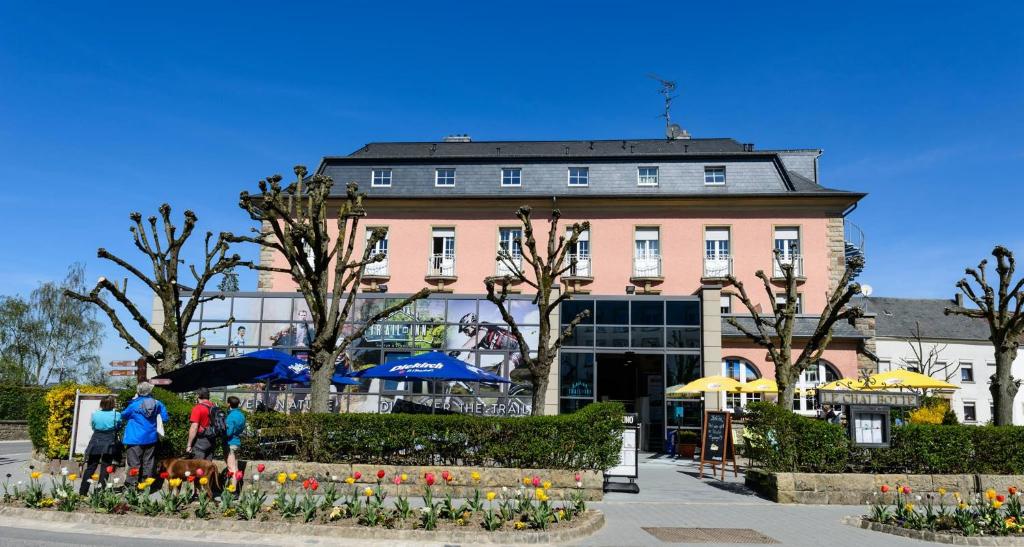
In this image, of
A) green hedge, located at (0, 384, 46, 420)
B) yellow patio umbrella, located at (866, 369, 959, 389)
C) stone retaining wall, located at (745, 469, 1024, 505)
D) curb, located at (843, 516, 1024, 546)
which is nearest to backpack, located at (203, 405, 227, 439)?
stone retaining wall, located at (745, 469, 1024, 505)

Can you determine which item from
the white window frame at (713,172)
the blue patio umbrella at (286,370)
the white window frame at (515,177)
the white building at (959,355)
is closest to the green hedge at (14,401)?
the blue patio umbrella at (286,370)

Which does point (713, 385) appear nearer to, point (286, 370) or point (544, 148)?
point (286, 370)

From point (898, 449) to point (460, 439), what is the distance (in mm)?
7438

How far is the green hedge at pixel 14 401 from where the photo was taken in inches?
1156

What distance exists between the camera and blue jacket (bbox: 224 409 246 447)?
11.7 meters

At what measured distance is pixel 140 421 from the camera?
11.4m

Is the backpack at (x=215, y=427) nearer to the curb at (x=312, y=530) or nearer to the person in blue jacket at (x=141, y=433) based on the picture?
the person in blue jacket at (x=141, y=433)

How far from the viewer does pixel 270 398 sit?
2408 centimetres

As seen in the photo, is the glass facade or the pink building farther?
the pink building

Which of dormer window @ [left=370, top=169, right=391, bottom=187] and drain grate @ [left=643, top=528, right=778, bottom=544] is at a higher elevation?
dormer window @ [left=370, top=169, right=391, bottom=187]

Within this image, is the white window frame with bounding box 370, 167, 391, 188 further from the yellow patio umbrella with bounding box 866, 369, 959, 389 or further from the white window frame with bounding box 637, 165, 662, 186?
the yellow patio umbrella with bounding box 866, 369, 959, 389

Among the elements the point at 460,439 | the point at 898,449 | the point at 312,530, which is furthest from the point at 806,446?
the point at 312,530

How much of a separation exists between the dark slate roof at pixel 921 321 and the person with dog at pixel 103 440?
1712 inches

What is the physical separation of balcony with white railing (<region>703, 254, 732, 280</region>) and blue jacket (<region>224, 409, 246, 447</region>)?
24994mm
